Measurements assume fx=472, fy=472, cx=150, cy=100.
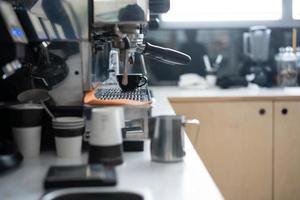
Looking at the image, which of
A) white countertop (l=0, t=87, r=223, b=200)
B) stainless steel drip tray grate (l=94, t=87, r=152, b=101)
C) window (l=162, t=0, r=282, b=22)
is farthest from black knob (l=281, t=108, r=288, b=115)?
white countertop (l=0, t=87, r=223, b=200)

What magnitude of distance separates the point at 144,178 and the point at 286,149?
1.61 meters

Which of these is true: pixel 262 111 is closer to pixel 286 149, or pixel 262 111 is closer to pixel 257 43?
pixel 286 149

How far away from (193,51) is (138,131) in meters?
1.80

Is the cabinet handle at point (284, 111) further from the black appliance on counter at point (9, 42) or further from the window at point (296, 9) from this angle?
the black appliance on counter at point (9, 42)

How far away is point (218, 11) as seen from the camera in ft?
10.1

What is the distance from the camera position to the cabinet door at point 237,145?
96.6 inches

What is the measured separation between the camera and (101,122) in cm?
108

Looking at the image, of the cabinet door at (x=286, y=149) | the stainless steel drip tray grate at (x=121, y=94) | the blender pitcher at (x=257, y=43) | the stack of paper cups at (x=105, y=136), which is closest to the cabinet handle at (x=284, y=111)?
the cabinet door at (x=286, y=149)

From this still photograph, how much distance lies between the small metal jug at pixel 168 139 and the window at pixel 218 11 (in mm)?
1999

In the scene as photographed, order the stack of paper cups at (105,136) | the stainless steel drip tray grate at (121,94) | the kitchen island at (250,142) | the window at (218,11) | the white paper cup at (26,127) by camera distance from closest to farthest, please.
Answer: the stack of paper cups at (105,136)
the white paper cup at (26,127)
the stainless steel drip tray grate at (121,94)
the kitchen island at (250,142)
the window at (218,11)

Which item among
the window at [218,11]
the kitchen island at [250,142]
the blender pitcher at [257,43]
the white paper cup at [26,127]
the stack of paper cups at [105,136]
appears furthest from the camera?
the window at [218,11]

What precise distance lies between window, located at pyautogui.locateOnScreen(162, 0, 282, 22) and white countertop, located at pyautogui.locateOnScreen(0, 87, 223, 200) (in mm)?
1956

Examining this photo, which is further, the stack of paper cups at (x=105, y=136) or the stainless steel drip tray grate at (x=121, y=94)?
the stainless steel drip tray grate at (x=121, y=94)

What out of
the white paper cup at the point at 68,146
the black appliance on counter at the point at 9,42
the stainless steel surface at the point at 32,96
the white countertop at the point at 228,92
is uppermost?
the black appliance on counter at the point at 9,42
